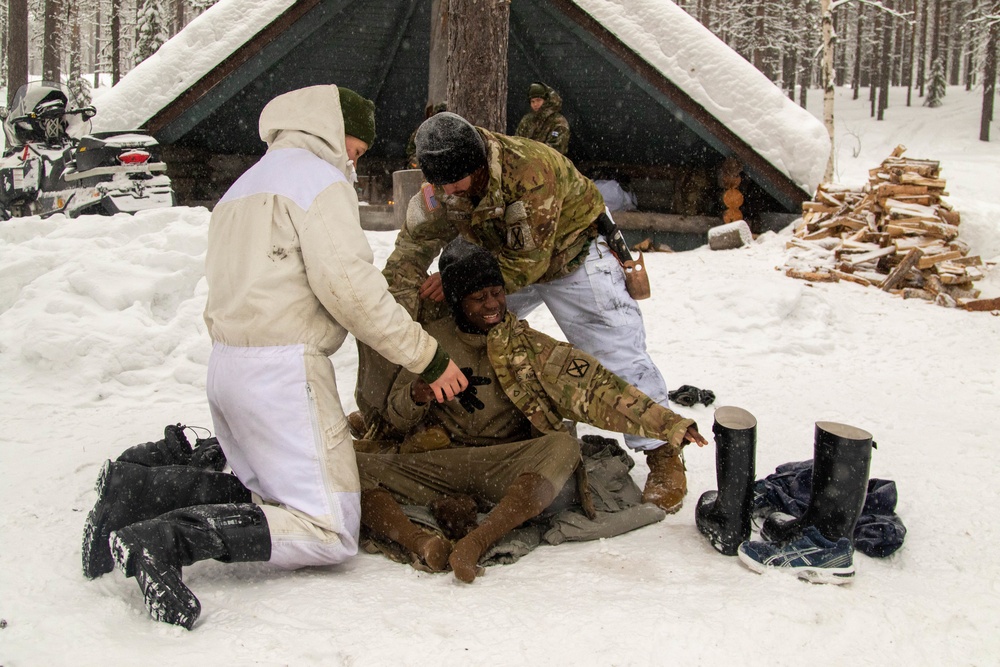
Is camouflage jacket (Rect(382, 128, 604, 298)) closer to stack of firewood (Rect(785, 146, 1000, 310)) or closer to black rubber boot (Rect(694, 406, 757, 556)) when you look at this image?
black rubber boot (Rect(694, 406, 757, 556))

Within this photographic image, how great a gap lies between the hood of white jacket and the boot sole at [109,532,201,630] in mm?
1514

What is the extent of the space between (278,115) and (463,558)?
5.93 feet

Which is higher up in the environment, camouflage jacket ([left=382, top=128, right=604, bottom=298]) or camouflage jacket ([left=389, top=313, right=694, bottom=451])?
camouflage jacket ([left=382, top=128, right=604, bottom=298])

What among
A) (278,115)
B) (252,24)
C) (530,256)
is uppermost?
(252,24)

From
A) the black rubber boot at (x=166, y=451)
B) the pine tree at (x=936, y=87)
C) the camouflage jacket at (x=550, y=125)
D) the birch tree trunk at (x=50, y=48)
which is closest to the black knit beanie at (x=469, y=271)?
the black rubber boot at (x=166, y=451)

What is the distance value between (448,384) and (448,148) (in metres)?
0.98

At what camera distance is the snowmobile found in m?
7.39

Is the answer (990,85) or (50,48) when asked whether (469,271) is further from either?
(990,85)

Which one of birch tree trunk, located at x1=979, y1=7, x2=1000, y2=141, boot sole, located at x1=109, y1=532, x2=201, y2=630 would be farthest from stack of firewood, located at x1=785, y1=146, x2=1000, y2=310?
birch tree trunk, located at x1=979, y1=7, x2=1000, y2=141

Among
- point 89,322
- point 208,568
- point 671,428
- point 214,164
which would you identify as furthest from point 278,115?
point 214,164

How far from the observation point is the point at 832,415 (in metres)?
4.59

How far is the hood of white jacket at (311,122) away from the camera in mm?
2844

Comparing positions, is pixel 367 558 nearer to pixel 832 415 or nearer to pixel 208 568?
pixel 208 568

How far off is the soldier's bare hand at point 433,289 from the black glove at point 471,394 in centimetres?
40
